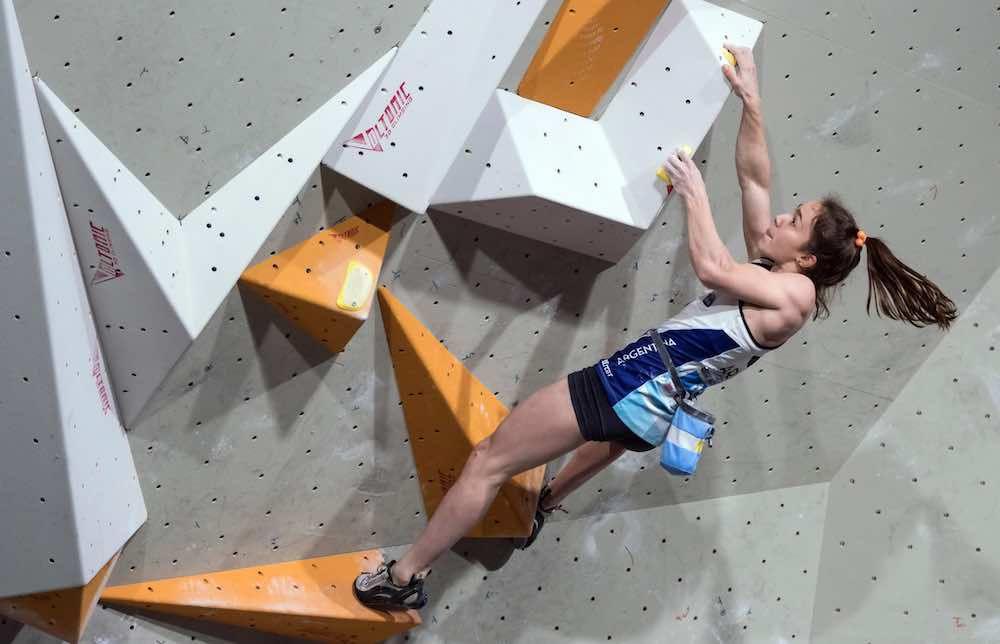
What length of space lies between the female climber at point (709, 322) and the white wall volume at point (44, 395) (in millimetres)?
Result: 707

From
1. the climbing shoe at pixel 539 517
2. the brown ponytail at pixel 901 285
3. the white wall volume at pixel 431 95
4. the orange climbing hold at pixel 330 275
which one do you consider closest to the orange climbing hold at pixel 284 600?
the climbing shoe at pixel 539 517

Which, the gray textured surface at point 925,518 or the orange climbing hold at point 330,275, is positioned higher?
the orange climbing hold at point 330,275

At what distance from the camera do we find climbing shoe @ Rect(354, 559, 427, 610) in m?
2.86

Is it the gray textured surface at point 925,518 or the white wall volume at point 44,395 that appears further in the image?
the gray textured surface at point 925,518

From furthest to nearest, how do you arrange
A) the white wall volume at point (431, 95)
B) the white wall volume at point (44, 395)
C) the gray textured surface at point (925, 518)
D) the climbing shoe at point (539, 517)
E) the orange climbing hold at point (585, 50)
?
1. the gray textured surface at point (925, 518)
2. the climbing shoe at point (539, 517)
3. the orange climbing hold at point (585, 50)
4. the white wall volume at point (431, 95)
5. the white wall volume at point (44, 395)

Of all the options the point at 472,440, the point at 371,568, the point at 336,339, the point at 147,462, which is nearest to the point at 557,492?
the point at 472,440

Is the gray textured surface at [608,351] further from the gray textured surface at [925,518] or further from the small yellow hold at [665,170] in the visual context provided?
the small yellow hold at [665,170]

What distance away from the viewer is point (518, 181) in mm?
2615

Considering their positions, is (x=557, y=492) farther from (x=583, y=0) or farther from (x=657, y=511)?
(x=583, y=0)

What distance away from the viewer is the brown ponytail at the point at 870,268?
2.54 m

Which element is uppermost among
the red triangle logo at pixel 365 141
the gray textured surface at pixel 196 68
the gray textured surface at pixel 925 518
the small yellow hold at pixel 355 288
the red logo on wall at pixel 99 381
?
the gray textured surface at pixel 196 68

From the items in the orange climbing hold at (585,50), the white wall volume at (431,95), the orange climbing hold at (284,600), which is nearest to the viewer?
the white wall volume at (431,95)

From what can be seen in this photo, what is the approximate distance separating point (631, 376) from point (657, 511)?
31.1 inches

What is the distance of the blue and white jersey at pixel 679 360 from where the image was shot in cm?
257
